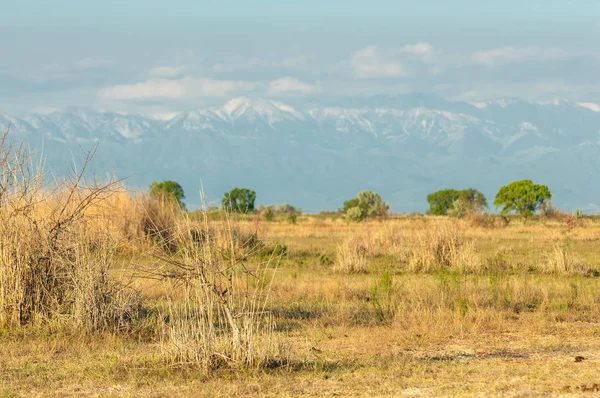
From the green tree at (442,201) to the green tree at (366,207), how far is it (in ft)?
26.1

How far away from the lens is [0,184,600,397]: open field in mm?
8969

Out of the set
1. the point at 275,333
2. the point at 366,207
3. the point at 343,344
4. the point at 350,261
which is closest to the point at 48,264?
the point at 275,333

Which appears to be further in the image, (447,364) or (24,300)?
(24,300)

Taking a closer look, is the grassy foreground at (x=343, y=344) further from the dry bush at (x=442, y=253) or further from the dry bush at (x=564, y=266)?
the dry bush at (x=442, y=253)

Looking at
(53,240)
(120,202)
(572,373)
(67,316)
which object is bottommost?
(572,373)

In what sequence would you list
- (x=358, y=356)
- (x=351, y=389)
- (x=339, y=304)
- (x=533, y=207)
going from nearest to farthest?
(x=351, y=389) < (x=358, y=356) < (x=339, y=304) < (x=533, y=207)

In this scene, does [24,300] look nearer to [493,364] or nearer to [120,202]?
[493,364]

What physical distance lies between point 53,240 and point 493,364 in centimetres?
644

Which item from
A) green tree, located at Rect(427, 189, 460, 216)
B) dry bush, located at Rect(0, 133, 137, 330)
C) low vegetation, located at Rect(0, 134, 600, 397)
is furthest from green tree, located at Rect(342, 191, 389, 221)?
dry bush, located at Rect(0, 133, 137, 330)

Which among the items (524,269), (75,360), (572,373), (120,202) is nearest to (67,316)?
(75,360)

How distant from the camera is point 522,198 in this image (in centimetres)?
5434

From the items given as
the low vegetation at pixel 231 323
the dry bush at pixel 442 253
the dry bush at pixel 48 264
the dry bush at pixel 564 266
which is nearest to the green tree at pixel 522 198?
the dry bush at pixel 442 253

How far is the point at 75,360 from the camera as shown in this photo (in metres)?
10.2

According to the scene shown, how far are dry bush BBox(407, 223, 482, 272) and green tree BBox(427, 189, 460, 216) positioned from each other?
1985 inches
